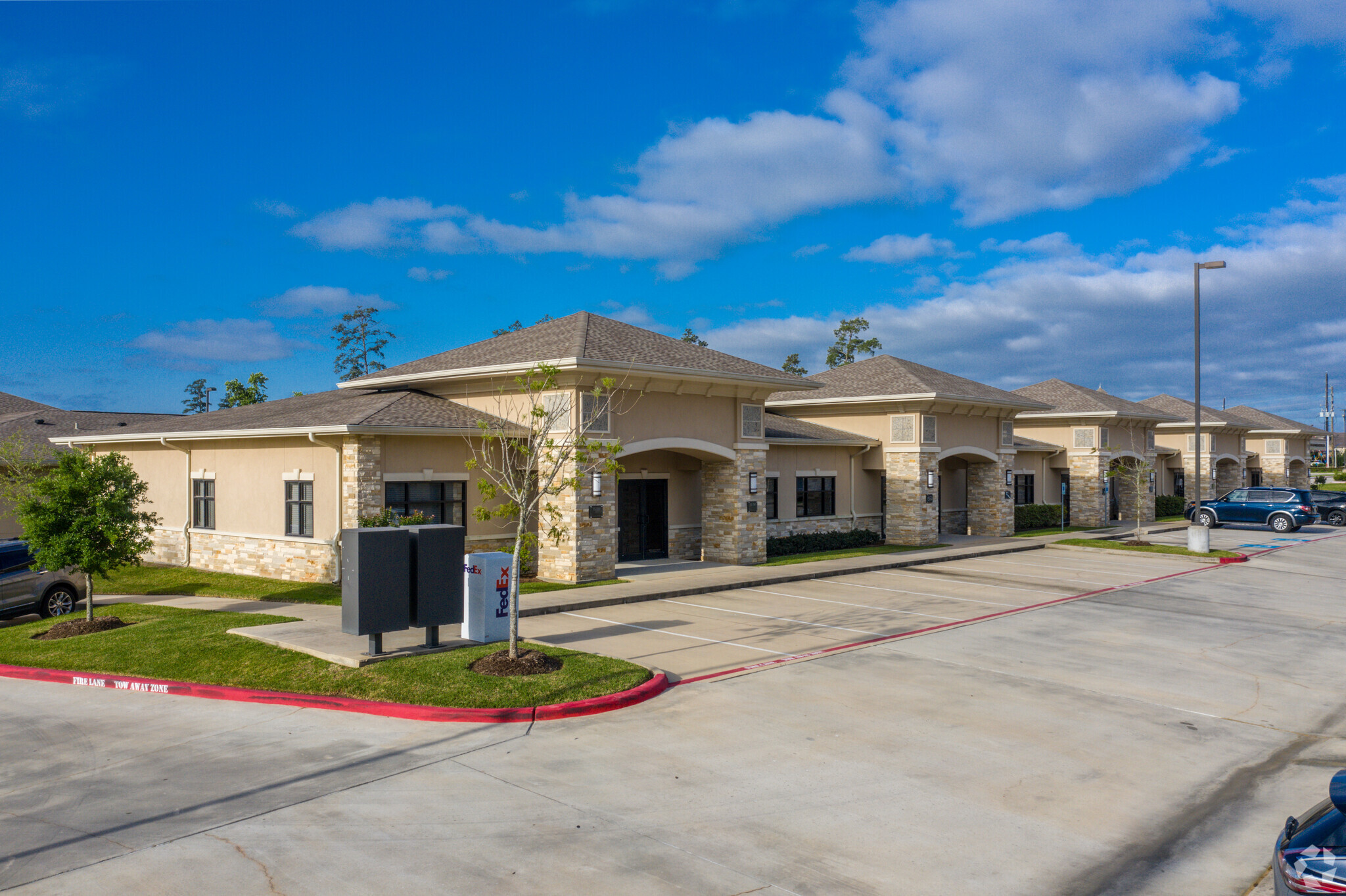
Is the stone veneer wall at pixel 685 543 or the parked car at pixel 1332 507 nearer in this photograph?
the stone veneer wall at pixel 685 543

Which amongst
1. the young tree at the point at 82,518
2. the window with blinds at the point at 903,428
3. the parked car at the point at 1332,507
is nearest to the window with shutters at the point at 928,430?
the window with blinds at the point at 903,428

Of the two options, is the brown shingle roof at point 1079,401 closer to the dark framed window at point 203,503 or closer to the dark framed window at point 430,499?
the dark framed window at point 430,499

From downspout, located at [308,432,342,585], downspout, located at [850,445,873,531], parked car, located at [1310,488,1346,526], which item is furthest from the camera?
parked car, located at [1310,488,1346,526]

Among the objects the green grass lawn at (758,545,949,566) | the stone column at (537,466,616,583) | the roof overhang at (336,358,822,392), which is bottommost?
the green grass lawn at (758,545,949,566)

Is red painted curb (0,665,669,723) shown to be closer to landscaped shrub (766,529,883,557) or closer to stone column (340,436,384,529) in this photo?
stone column (340,436,384,529)

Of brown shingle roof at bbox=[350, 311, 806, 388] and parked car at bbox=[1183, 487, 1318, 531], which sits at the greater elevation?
brown shingle roof at bbox=[350, 311, 806, 388]

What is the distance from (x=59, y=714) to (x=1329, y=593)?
25579 mm

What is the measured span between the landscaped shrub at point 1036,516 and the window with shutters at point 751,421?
17.1 metres

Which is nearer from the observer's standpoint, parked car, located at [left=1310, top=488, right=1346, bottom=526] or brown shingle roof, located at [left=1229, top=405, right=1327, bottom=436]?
parked car, located at [left=1310, top=488, right=1346, bottom=526]

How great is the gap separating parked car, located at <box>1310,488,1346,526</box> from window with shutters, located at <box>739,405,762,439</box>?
36817 mm

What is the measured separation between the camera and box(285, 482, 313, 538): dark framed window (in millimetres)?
19938

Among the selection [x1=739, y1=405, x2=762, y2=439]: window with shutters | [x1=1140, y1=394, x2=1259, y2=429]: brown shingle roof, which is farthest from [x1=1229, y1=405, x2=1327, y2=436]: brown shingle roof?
[x1=739, y1=405, x2=762, y2=439]: window with shutters

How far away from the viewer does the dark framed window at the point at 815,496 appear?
2878cm

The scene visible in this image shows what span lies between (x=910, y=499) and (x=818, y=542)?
13.5ft
